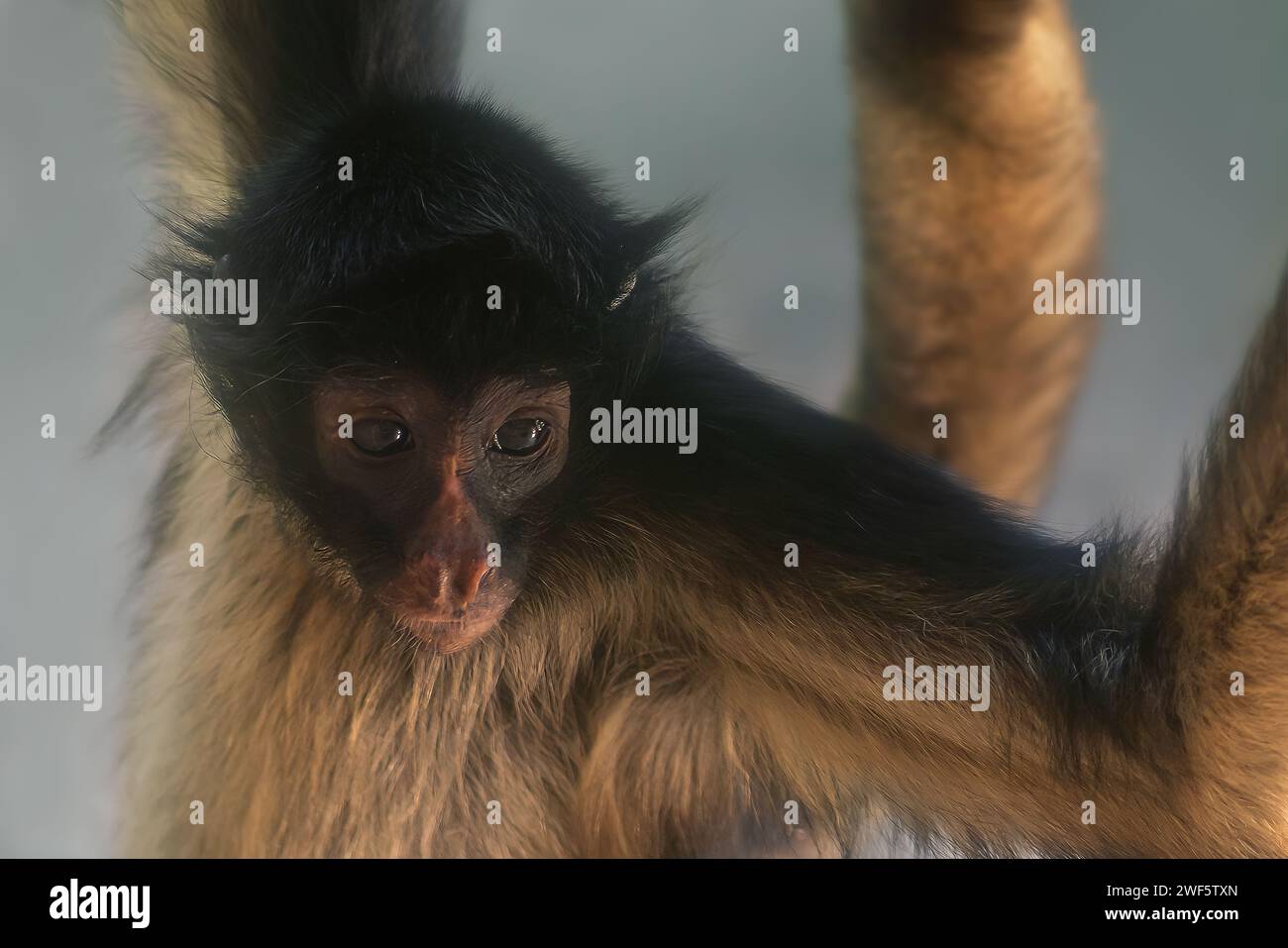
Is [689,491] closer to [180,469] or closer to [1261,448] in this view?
[1261,448]

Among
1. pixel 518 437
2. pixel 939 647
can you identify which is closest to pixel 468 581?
pixel 518 437

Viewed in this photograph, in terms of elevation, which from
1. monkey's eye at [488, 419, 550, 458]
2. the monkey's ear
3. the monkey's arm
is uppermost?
the monkey's ear

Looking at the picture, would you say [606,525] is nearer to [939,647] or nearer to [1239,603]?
[939,647]

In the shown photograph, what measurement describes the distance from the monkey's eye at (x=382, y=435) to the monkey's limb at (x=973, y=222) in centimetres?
116

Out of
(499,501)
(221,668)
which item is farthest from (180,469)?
(499,501)

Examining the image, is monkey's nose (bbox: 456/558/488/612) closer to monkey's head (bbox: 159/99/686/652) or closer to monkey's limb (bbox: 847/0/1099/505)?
monkey's head (bbox: 159/99/686/652)

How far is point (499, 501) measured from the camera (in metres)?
1.98

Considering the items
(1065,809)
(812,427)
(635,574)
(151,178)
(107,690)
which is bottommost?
(1065,809)

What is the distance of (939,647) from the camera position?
7.02 feet

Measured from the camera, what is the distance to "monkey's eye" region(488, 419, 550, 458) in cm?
197

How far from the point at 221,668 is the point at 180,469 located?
46cm

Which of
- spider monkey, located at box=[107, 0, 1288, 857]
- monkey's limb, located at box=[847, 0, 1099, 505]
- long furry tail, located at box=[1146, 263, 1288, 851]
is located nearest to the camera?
long furry tail, located at box=[1146, 263, 1288, 851]

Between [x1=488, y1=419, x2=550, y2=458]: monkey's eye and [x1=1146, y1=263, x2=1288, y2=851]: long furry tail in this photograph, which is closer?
[x1=1146, y1=263, x2=1288, y2=851]: long furry tail

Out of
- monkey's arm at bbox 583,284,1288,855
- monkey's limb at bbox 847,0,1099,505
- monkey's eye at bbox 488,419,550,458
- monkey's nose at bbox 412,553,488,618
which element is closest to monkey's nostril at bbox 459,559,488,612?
monkey's nose at bbox 412,553,488,618
